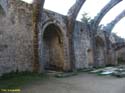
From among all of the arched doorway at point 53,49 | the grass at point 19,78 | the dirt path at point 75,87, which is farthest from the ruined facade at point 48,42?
the dirt path at point 75,87

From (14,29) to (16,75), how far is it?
2.33 meters

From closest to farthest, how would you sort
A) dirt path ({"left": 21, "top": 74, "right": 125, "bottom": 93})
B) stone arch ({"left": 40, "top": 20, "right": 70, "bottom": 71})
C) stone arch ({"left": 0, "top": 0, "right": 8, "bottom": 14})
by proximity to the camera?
dirt path ({"left": 21, "top": 74, "right": 125, "bottom": 93}) < stone arch ({"left": 0, "top": 0, "right": 8, "bottom": 14}) < stone arch ({"left": 40, "top": 20, "right": 70, "bottom": 71})

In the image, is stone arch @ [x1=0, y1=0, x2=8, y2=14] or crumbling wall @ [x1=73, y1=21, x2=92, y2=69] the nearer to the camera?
stone arch @ [x1=0, y1=0, x2=8, y2=14]

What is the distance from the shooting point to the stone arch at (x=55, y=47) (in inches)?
497

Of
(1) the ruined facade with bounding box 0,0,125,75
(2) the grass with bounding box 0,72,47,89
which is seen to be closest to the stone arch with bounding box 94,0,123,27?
(1) the ruined facade with bounding box 0,0,125,75

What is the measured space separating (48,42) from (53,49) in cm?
86

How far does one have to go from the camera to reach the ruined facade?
28.5ft

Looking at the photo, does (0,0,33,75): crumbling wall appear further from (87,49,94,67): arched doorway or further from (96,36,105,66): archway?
(96,36,105,66): archway

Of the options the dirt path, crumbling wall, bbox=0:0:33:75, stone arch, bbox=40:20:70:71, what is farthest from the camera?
stone arch, bbox=40:20:70:71

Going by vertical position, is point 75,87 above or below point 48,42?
below

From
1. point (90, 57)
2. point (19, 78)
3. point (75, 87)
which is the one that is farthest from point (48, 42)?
point (75, 87)

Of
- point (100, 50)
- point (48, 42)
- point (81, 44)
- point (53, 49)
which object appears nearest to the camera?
point (53, 49)

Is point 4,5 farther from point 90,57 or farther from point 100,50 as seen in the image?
point 100,50

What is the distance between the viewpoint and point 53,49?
13977 mm
